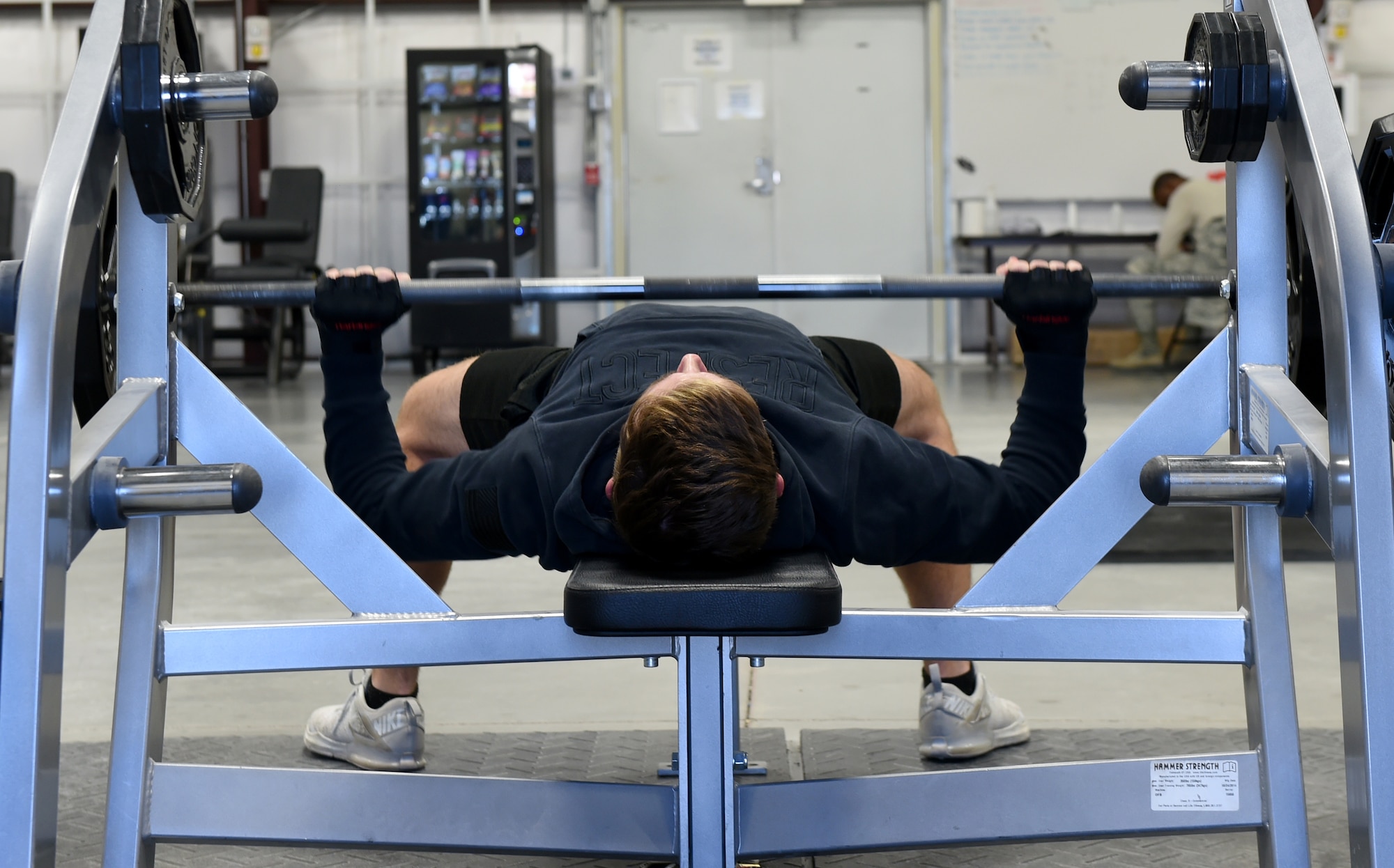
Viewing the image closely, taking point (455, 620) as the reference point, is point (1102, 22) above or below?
above

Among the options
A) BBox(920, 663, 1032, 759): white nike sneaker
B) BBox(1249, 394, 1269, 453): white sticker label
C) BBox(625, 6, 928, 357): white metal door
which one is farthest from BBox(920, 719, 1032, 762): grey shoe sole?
BBox(625, 6, 928, 357): white metal door

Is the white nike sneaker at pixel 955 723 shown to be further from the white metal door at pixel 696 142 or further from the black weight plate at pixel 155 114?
the white metal door at pixel 696 142

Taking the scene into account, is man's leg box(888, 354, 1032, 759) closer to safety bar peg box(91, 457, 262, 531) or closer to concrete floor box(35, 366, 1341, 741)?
concrete floor box(35, 366, 1341, 741)

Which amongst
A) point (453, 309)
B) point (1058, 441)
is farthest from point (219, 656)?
point (453, 309)

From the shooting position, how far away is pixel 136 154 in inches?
47.2

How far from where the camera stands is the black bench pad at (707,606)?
103 cm

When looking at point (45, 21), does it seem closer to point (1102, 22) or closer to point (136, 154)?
point (1102, 22)

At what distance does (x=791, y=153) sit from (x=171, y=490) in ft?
23.4

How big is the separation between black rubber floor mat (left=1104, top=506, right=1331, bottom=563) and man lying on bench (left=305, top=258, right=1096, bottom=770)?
1597mm

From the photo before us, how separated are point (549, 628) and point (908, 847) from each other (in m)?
0.40

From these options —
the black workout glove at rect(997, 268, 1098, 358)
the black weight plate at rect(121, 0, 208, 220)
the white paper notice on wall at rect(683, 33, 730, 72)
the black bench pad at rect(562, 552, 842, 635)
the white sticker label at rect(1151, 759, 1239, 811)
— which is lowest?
the white sticker label at rect(1151, 759, 1239, 811)

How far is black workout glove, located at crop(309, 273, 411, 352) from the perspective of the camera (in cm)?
136

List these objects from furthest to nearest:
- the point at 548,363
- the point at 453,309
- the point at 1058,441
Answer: the point at 453,309 → the point at 548,363 → the point at 1058,441

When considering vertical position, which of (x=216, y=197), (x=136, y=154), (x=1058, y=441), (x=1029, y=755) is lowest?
(x=1029, y=755)
